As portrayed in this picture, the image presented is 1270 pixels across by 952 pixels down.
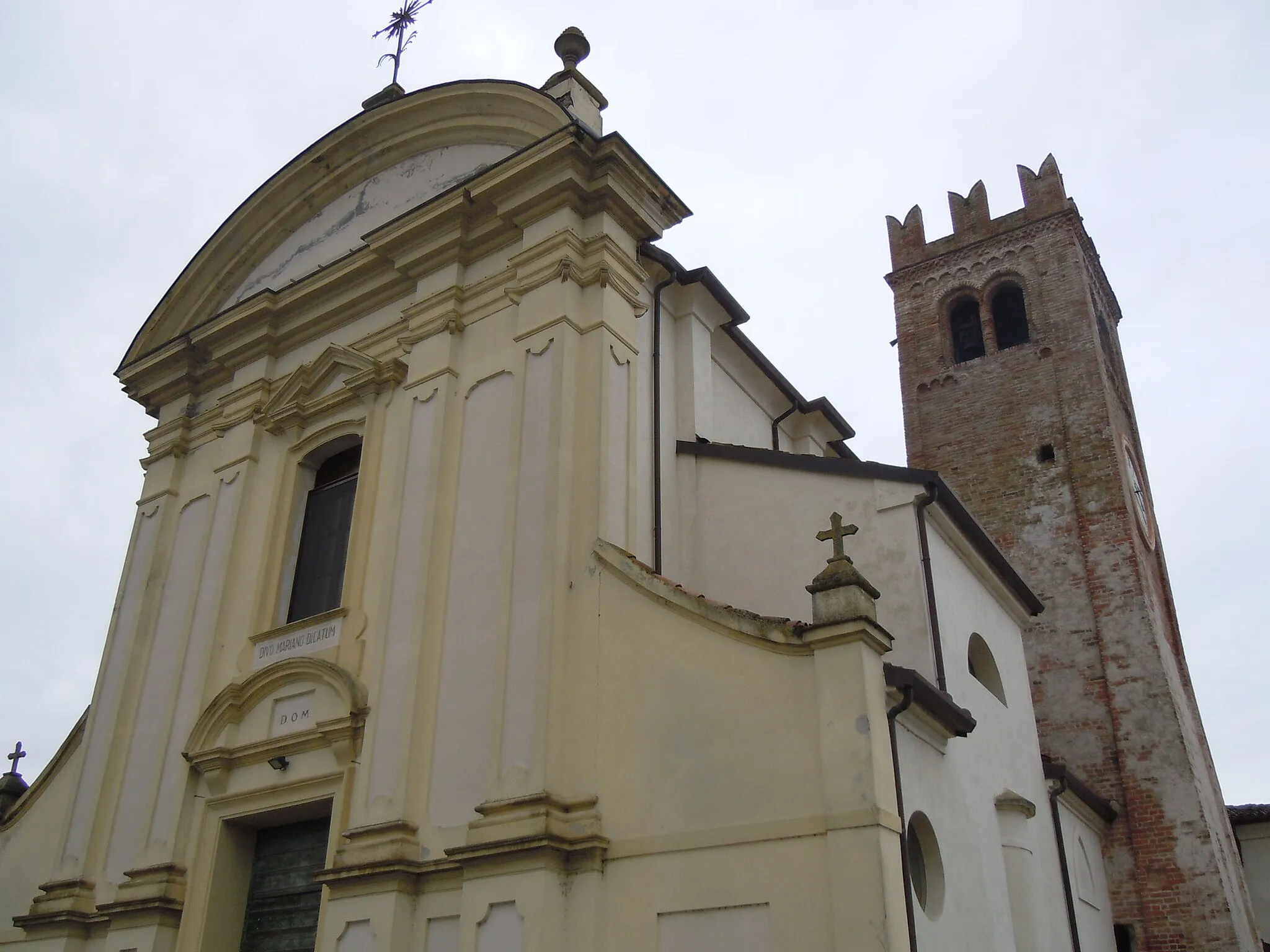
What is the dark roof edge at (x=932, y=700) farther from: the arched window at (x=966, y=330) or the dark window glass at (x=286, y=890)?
the arched window at (x=966, y=330)

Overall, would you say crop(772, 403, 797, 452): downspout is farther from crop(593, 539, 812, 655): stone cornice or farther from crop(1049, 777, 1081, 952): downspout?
crop(593, 539, 812, 655): stone cornice

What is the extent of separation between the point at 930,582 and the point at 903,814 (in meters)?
2.81

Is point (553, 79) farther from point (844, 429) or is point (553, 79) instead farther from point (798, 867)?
point (798, 867)

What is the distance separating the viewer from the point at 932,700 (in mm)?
7922

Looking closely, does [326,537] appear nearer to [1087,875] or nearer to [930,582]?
[930,582]

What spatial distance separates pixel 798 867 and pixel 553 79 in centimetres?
826

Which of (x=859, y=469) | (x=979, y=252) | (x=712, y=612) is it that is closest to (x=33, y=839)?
(x=712, y=612)

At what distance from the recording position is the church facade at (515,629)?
7312mm

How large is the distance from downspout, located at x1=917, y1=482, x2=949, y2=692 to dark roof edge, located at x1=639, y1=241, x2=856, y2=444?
3.24 meters

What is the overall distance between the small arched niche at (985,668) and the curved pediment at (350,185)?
255 inches

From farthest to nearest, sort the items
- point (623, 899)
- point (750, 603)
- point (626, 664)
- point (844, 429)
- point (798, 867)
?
point (844, 429) < point (750, 603) < point (626, 664) < point (623, 899) < point (798, 867)

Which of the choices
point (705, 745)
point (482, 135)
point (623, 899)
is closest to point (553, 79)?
point (482, 135)

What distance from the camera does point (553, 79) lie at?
11.7 metres

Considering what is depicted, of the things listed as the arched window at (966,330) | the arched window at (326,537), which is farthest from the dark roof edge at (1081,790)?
the arched window at (966,330)
